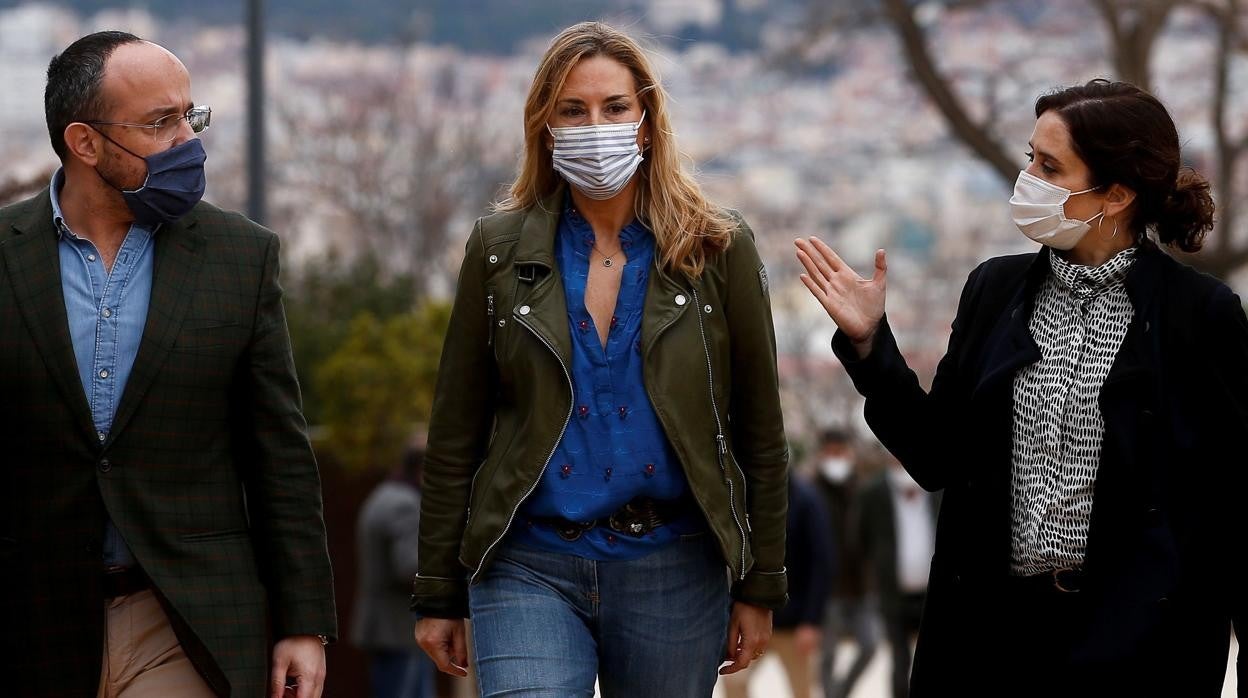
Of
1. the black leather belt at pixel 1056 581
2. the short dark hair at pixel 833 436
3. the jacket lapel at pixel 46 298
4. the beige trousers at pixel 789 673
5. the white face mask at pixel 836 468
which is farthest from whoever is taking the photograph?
the white face mask at pixel 836 468

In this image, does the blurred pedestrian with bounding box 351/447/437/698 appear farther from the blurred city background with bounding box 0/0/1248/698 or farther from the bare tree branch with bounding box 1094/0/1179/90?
the bare tree branch with bounding box 1094/0/1179/90

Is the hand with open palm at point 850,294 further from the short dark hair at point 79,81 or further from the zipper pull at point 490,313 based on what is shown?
the short dark hair at point 79,81

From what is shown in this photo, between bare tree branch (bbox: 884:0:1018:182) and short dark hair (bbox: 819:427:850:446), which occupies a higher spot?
bare tree branch (bbox: 884:0:1018:182)

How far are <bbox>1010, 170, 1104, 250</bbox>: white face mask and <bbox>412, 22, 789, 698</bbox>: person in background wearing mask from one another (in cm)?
66

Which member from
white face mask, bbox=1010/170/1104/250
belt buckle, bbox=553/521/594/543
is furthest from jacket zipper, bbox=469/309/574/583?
white face mask, bbox=1010/170/1104/250

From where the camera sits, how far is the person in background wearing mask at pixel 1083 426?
433 centimetres

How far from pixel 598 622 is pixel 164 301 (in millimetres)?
1244

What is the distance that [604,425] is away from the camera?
459 cm

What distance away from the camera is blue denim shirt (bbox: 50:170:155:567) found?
14.1ft

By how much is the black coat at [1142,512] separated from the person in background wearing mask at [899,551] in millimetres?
7232

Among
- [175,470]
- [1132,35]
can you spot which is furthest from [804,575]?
[175,470]

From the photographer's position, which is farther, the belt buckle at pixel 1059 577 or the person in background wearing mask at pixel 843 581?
the person in background wearing mask at pixel 843 581

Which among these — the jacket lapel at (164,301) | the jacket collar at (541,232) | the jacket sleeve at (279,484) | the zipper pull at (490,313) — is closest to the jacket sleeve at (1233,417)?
the jacket collar at (541,232)

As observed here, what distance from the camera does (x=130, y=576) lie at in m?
4.35
